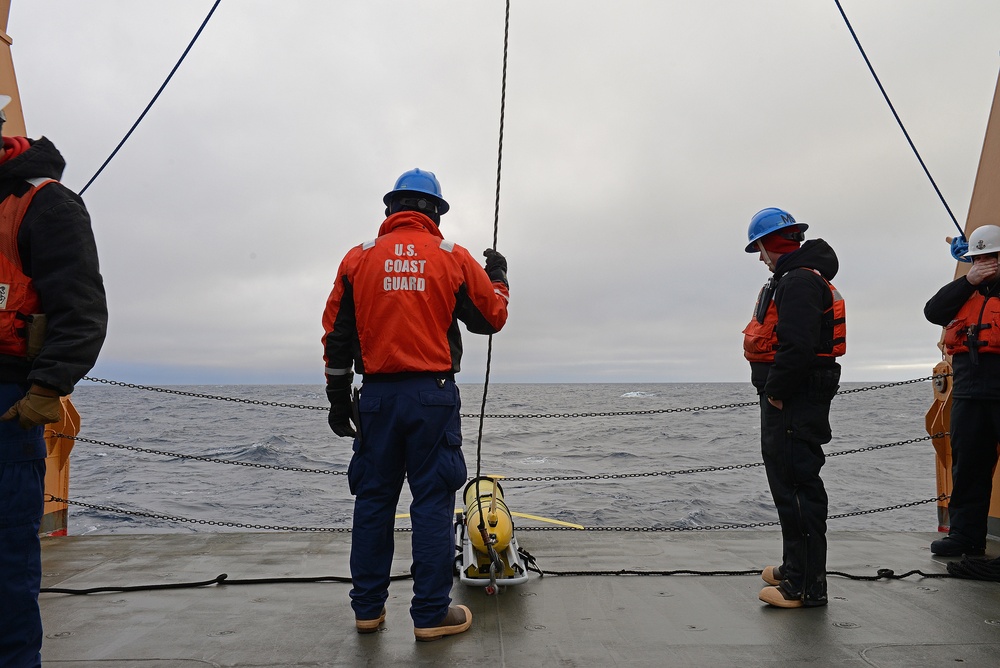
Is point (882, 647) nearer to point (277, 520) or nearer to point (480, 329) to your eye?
point (480, 329)

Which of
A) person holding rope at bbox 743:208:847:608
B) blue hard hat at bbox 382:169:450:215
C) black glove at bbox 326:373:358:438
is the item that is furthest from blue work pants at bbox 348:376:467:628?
person holding rope at bbox 743:208:847:608

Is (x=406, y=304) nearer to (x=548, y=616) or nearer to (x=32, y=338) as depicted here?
(x=32, y=338)

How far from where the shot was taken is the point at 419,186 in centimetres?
346

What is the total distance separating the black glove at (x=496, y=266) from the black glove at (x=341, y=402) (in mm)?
852

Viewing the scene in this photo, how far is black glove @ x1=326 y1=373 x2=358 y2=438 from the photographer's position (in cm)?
331

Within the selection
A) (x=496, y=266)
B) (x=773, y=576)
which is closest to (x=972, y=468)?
(x=773, y=576)

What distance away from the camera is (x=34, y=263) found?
7.30 feet

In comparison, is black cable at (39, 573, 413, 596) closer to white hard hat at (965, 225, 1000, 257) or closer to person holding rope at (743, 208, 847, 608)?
person holding rope at (743, 208, 847, 608)

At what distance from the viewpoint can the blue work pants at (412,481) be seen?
313cm

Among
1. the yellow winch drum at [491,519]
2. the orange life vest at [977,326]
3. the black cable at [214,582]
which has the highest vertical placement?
the orange life vest at [977,326]

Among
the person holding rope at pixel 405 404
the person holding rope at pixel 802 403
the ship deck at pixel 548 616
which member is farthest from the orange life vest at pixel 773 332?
the person holding rope at pixel 405 404

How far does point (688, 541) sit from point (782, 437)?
5.67ft

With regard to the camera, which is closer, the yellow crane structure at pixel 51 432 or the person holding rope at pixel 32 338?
the person holding rope at pixel 32 338

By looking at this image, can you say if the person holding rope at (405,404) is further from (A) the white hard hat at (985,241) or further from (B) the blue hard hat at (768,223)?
(A) the white hard hat at (985,241)
